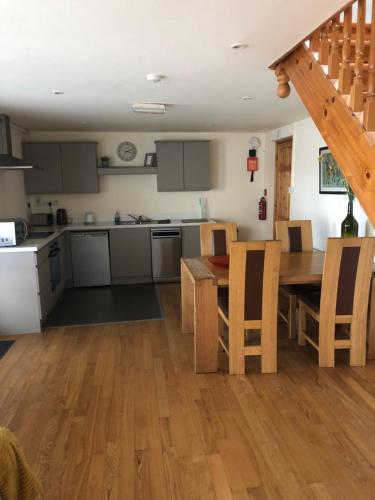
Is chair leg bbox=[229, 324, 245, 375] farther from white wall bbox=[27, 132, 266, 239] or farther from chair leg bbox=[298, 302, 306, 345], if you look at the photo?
white wall bbox=[27, 132, 266, 239]

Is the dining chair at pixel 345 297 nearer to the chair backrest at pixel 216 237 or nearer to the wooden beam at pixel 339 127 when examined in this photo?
the wooden beam at pixel 339 127

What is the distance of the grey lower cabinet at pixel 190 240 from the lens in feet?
18.7

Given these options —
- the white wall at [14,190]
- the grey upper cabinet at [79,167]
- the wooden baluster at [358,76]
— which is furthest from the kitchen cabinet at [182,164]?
the wooden baluster at [358,76]

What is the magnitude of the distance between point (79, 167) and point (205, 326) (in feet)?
11.9

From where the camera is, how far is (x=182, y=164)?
5.81 m

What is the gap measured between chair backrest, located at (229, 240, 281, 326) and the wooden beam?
0.93m

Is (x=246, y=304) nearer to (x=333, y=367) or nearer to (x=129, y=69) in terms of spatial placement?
(x=333, y=367)

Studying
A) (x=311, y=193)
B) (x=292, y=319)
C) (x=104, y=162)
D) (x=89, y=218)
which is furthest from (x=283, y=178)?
(x=89, y=218)

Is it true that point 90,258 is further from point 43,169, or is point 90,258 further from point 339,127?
point 339,127

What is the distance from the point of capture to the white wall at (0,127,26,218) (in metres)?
4.59

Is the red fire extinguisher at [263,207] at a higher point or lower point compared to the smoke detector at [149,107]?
lower

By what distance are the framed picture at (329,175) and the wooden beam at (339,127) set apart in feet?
6.14

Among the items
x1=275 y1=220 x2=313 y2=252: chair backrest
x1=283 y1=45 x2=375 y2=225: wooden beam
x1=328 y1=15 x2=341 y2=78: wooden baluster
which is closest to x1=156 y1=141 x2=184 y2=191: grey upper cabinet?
x1=275 y1=220 x2=313 y2=252: chair backrest

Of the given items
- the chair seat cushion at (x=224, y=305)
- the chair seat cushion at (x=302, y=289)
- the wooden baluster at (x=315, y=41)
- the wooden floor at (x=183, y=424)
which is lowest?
the wooden floor at (x=183, y=424)
